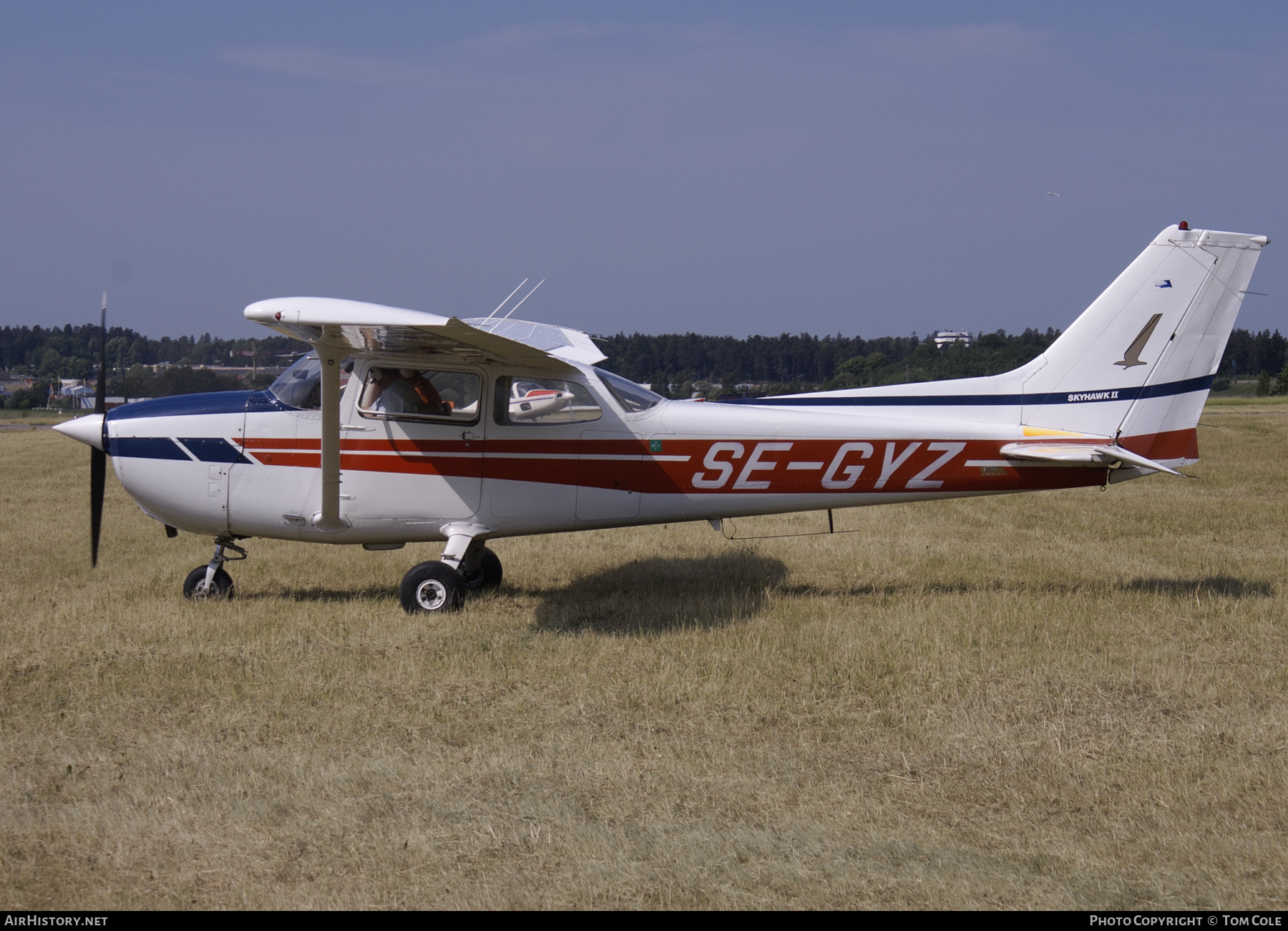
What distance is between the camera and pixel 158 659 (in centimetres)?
662

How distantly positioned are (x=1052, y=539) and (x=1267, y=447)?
13.5 m

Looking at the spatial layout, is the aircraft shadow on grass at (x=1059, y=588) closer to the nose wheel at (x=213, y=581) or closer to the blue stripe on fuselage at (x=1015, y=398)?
the blue stripe on fuselage at (x=1015, y=398)

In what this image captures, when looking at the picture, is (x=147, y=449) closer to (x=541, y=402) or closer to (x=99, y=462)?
(x=99, y=462)

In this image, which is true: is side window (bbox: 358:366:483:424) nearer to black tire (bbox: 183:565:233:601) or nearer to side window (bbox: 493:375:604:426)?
side window (bbox: 493:375:604:426)

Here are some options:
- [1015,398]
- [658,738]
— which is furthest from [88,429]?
[1015,398]

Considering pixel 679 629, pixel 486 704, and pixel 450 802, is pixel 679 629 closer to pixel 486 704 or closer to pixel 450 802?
pixel 486 704

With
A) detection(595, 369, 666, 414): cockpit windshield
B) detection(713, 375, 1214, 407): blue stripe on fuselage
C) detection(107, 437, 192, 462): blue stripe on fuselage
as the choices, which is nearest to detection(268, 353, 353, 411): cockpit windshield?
detection(107, 437, 192, 462): blue stripe on fuselage

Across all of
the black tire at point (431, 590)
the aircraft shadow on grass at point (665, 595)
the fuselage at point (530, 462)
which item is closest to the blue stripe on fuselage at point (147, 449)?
the fuselage at point (530, 462)

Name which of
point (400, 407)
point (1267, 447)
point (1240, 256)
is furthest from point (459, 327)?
point (1267, 447)

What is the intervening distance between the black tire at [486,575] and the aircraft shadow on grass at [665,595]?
587mm

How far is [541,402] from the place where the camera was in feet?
26.4

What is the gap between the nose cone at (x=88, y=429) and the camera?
816 cm

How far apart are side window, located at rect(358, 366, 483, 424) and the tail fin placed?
458 cm

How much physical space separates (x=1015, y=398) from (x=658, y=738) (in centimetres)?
470
